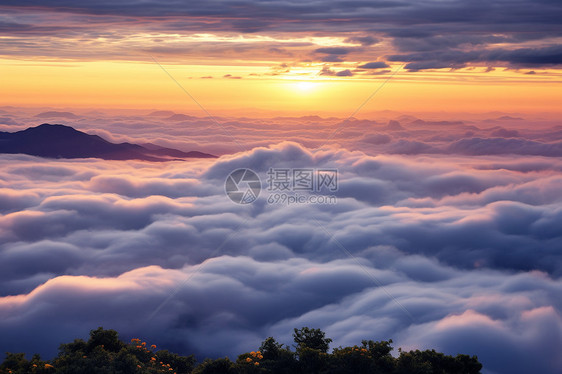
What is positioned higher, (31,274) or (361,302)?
(31,274)

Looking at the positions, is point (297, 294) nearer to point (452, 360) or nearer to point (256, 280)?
point (256, 280)

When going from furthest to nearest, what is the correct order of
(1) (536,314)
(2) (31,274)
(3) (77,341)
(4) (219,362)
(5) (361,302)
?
(2) (31,274) < (5) (361,302) < (1) (536,314) < (3) (77,341) < (4) (219,362)

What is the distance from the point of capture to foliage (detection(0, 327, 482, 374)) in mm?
34469

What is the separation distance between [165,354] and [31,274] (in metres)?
174

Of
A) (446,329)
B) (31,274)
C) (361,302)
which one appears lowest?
(446,329)

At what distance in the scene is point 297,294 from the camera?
176750 mm

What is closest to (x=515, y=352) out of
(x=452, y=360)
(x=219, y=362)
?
(x=452, y=360)

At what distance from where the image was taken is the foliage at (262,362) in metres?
34.5

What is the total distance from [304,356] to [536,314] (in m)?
144

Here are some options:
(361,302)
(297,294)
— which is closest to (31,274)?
(297,294)

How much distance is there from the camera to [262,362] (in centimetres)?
3772

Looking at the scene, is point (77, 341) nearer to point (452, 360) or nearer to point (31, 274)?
point (452, 360)

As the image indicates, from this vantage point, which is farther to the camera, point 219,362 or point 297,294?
point 297,294

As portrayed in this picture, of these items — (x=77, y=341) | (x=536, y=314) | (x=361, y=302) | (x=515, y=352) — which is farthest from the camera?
(x=361, y=302)
